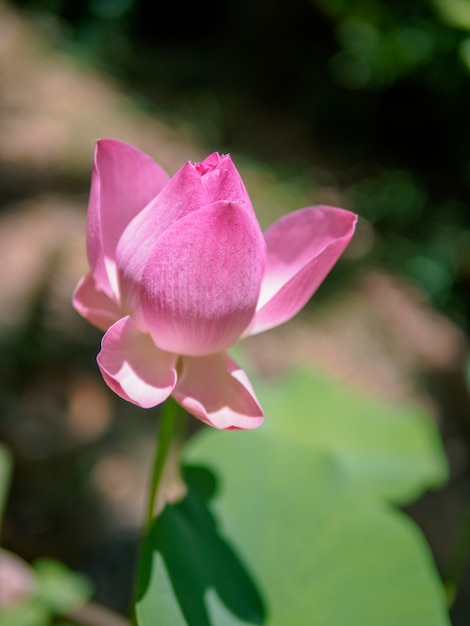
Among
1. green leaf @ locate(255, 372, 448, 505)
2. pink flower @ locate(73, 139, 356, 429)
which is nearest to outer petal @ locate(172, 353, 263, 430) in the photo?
pink flower @ locate(73, 139, 356, 429)

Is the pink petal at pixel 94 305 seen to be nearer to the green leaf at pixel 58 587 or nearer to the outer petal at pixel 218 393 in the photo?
the outer petal at pixel 218 393

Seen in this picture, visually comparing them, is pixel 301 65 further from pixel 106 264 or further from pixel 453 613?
pixel 106 264

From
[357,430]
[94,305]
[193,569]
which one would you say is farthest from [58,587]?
[94,305]

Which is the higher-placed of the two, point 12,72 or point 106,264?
point 106,264

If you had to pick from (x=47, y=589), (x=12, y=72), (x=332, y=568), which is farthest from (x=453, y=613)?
(x=12, y=72)

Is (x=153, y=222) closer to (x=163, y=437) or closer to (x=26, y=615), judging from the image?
(x=163, y=437)

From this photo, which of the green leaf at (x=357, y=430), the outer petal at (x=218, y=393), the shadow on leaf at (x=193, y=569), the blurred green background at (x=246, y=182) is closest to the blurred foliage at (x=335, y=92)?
the blurred green background at (x=246, y=182)

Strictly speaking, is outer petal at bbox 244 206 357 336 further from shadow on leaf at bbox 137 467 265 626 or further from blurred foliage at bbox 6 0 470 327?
blurred foliage at bbox 6 0 470 327
